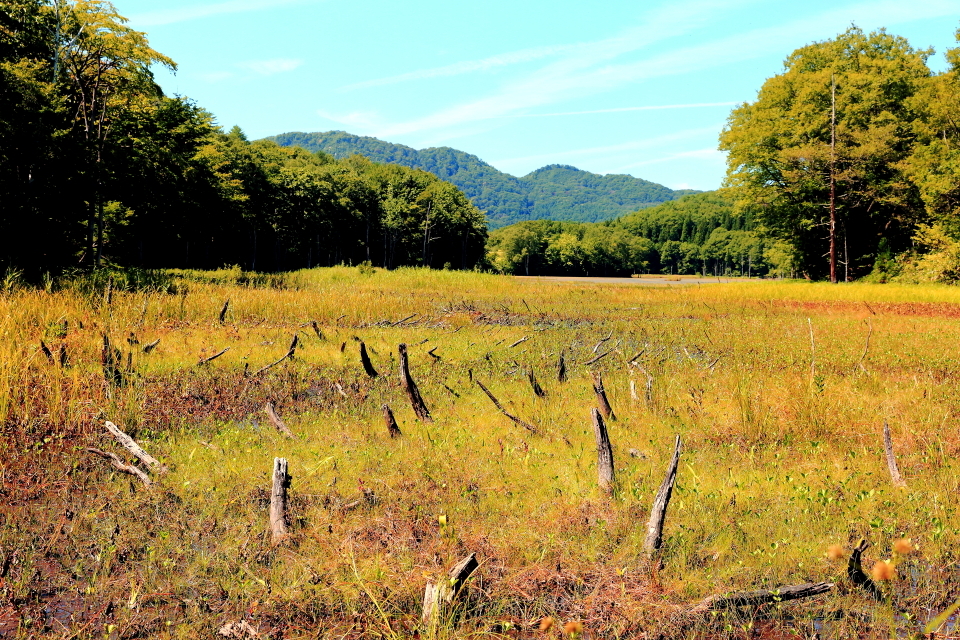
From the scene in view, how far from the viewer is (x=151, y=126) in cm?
3362

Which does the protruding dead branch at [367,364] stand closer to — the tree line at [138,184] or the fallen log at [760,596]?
the fallen log at [760,596]

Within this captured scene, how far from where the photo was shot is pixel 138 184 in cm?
3106

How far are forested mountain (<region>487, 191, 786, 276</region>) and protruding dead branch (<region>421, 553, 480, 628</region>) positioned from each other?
10908 centimetres

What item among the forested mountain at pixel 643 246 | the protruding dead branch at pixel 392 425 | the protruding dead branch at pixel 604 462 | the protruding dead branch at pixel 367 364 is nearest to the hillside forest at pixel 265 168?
the protruding dead branch at pixel 367 364

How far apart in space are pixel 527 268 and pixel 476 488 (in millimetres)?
117377

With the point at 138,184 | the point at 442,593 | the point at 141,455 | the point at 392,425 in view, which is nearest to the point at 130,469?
the point at 141,455

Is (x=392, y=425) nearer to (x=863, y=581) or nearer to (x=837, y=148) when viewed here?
(x=863, y=581)

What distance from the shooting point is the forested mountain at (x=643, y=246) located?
408 feet

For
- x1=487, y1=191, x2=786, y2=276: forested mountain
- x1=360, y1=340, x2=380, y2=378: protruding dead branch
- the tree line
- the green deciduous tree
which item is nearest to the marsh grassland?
x1=360, y1=340, x2=380, y2=378: protruding dead branch

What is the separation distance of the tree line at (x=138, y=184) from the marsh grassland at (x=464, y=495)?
10.2m

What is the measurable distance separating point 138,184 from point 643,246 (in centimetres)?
14925

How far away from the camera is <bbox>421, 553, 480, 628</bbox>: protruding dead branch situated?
3451 millimetres

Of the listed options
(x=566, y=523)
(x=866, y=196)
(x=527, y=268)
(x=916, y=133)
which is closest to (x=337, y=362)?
(x=566, y=523)

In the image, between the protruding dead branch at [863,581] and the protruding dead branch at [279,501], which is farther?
the protruding dead branch at [279,501]
